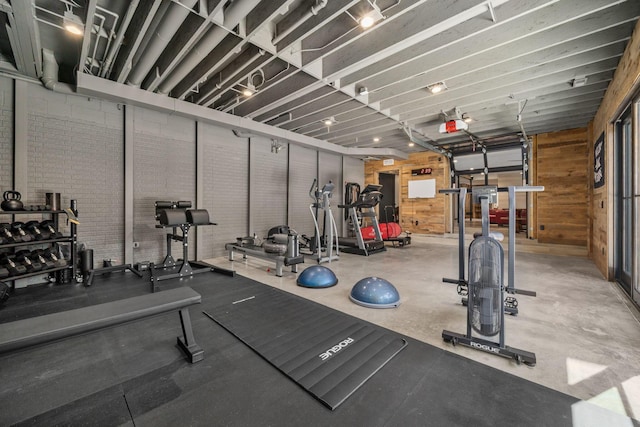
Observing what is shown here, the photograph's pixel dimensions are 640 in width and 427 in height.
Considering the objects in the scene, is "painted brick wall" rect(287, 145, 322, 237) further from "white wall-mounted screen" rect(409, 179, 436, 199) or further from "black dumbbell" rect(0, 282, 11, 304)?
"black dumbbell" rect(0, 282, 11, 304)

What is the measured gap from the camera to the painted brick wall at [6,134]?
3.79 m

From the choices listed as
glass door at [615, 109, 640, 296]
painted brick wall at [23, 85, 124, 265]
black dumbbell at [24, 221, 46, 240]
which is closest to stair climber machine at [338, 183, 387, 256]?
glass door at [615, 109, 640, 296]

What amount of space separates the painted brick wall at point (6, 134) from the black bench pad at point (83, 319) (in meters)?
3.76

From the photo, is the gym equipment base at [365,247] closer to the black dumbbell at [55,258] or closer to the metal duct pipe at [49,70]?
the black dumbbell at [55,258]

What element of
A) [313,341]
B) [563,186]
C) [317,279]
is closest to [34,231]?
[317,279]

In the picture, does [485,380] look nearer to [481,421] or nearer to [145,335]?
[481,421]

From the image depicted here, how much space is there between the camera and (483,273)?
2.09m

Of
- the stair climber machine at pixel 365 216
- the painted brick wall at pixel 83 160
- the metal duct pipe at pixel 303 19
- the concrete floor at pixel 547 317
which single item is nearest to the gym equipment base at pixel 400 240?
the stair climber machine at pixel 365 216

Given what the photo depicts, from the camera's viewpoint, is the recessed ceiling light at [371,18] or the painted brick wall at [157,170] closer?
the recessed ceiling light at [371,18]

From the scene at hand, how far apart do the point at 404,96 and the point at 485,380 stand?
4.79 meters

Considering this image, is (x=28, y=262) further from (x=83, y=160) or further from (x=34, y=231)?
(x=83, y=160)

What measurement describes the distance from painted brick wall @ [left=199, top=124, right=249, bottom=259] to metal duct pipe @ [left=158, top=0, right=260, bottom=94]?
1608 mm

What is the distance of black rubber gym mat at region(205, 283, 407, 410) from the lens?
5.86 ft

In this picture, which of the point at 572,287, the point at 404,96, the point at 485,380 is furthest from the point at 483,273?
the point at 404,96
